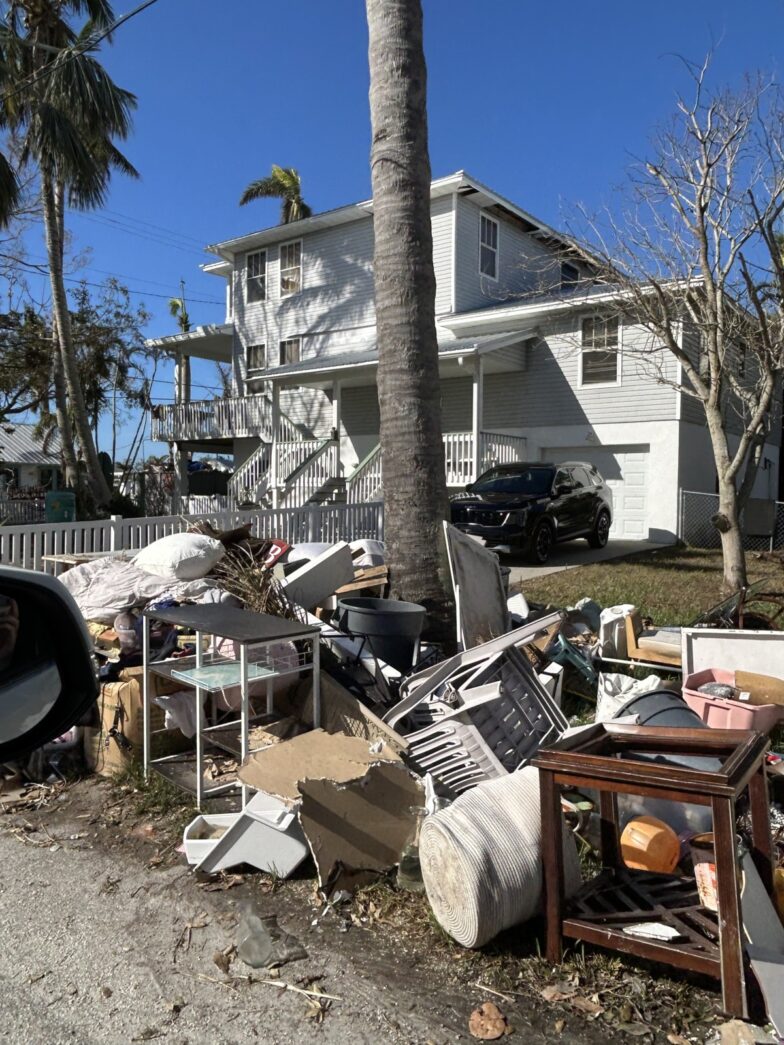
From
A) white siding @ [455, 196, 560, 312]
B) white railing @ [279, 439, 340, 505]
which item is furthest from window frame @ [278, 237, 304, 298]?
white railing @ [279, 439, 340, 505]

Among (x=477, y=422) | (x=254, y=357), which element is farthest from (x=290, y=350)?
(x=477, y=422)

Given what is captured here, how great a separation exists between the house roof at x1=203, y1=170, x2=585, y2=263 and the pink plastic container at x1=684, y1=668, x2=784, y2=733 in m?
14.2

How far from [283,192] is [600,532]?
76.0 feet

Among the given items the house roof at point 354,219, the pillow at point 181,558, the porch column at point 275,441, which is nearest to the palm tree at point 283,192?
the house roof at point 354,219

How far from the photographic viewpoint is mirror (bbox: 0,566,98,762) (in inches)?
61.8

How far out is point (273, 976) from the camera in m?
2.96

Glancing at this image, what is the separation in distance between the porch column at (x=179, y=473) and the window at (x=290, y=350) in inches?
179

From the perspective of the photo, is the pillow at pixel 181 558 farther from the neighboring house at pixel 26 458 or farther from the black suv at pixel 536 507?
the neighboring house at pixel 26 458

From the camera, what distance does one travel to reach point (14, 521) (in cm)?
2228

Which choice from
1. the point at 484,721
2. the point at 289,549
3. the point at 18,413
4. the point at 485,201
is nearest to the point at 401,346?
the point at 289,549

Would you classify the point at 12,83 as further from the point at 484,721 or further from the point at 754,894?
the point at 754,894

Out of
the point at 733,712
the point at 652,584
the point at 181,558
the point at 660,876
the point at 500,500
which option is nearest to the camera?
the point at 660,876

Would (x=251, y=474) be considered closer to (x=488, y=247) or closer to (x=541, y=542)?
(x=488, y=247)

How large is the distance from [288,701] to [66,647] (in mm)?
3855
